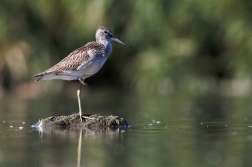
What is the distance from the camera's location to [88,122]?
9383 mm

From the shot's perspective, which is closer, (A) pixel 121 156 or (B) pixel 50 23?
(A) pixel 121 156

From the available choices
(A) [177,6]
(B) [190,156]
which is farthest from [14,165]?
(A) [177,6]

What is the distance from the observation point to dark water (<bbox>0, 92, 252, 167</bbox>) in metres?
6.46

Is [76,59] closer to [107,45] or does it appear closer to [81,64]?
[81,64]

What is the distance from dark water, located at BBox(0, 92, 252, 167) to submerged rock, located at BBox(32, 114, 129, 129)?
0.27m

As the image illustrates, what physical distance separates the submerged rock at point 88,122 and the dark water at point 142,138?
0.27 metres

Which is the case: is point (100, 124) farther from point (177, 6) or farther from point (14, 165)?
point (177, 6)

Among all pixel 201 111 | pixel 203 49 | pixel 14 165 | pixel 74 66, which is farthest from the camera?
pixel 203 49

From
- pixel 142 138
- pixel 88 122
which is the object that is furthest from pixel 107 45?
pixel 142 138

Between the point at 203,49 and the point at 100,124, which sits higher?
the point at 203,49

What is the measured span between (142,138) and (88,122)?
154 cm

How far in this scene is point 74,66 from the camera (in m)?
9.92

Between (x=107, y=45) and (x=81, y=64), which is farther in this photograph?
(x=107, y=45)

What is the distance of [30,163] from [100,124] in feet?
10.00
